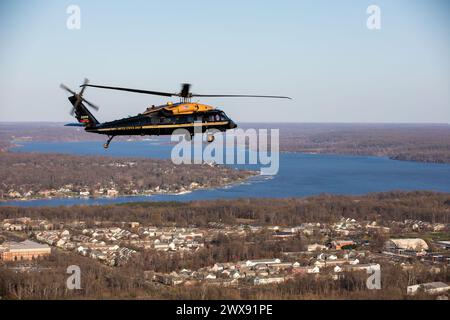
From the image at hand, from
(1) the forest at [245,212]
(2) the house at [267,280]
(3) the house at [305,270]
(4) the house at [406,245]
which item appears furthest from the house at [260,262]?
(1) the forest at [245,212]

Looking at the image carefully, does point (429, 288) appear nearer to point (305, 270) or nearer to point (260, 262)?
point (305, 270)

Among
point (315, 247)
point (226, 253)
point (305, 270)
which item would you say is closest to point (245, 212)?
point (315, 247)

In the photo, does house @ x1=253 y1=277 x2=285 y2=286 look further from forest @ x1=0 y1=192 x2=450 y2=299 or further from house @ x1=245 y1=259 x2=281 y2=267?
house @ x1=245 y1=259 x2=281 y2=267

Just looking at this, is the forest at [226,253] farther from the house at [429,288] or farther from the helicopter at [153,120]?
the helicopter at [153,120]

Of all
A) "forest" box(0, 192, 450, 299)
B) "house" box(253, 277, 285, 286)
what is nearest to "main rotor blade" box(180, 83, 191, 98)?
"forest" box(0, 192, 450, 299)
